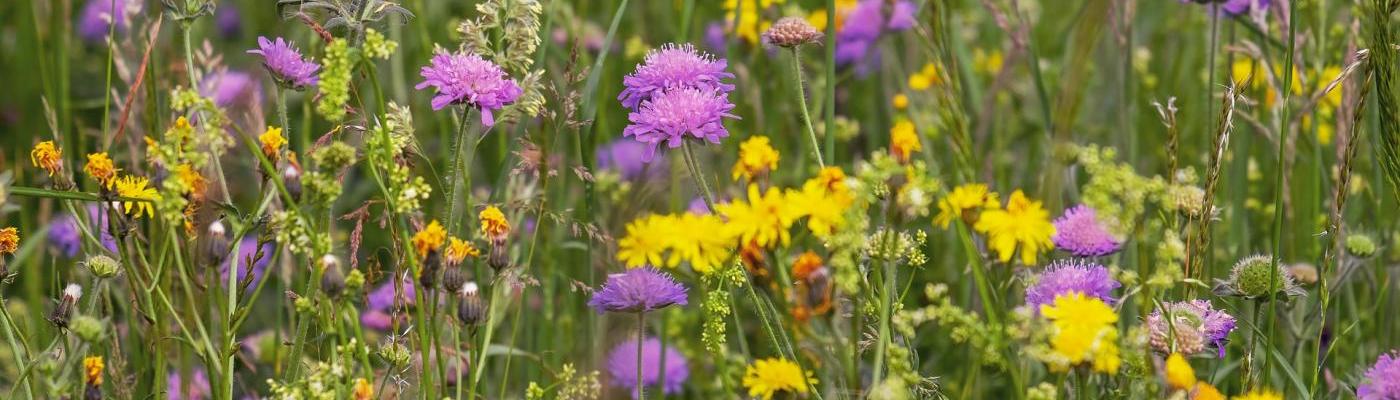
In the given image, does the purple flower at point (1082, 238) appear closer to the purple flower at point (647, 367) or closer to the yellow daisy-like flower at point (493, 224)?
the yellow daisy-like flower at point (493, 224)

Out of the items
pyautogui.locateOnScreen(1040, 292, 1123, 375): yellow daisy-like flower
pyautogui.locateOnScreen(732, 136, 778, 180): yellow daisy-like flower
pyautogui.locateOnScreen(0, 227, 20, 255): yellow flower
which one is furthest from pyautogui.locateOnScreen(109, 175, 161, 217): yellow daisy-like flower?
pyautogui.locateOnScreen(1040, 292, 1123, 375): yellow daisy-like flower

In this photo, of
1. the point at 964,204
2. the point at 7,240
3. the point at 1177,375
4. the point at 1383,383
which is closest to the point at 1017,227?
the point at 964,204

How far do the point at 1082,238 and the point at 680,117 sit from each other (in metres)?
0.52

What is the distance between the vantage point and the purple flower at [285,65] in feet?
4.72

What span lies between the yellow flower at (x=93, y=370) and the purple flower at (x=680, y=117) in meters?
0.57

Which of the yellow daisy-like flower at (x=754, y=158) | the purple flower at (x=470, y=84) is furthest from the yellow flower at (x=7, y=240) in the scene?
the yellow daisy-like flower at (x=754, y=158)

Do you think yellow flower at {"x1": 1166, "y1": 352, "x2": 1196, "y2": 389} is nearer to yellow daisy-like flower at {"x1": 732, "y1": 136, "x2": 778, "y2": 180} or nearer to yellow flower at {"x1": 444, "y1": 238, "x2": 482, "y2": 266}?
yellow daisy-like flower at {"x1": 732, "y1": 136, "x2": 778, "y2": 180}

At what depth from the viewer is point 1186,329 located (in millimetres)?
1356

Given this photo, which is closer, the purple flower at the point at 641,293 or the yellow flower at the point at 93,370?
the yellow flower at the point at 93,370

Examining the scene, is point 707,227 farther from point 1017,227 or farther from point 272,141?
point 272,141

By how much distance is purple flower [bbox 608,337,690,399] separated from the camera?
2.18 meters

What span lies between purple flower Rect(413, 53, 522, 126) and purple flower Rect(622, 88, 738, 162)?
0.13 metres

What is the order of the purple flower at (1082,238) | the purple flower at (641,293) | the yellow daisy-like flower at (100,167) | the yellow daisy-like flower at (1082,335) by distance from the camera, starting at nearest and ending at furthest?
1. the yellow daisy-like flower at (1082,335)
2. the yellow daisy-like flower at (100,167)
3. the purple flower at (641,293)
4. the purple flower at (1082,238)

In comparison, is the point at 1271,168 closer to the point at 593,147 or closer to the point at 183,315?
the point at 593,147
